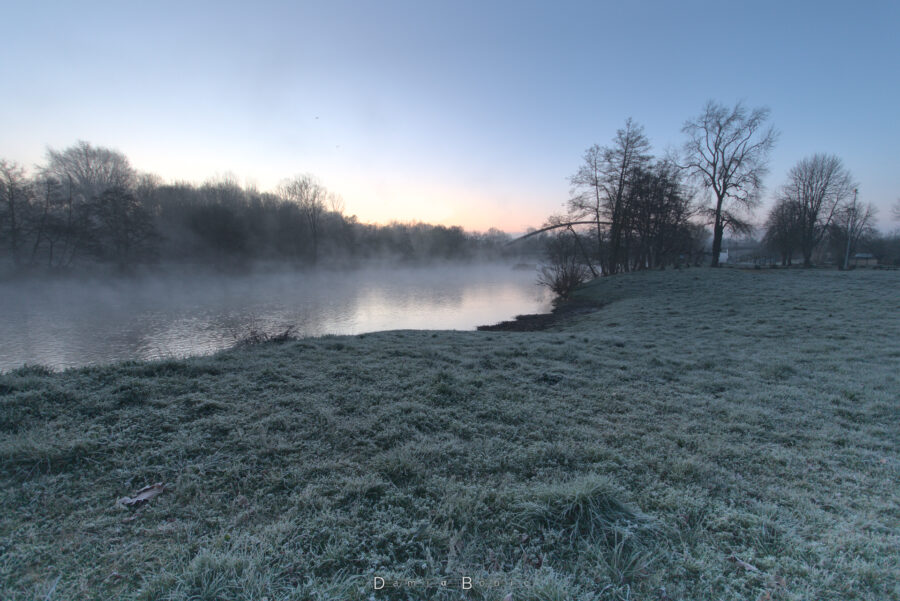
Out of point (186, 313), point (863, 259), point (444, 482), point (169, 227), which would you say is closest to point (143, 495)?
point (444, 482)

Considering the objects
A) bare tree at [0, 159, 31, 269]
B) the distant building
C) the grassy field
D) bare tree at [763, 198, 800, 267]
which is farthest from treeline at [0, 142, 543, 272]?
the distant building

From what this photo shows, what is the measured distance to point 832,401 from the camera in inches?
165

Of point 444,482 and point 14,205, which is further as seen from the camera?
point 14,205

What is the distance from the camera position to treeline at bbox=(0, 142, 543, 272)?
22.8 meters

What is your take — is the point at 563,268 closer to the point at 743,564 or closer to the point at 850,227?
the point at 743,564

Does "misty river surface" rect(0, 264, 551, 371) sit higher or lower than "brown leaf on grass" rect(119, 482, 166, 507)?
lower

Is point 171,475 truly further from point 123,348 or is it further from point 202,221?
→ point 202,221

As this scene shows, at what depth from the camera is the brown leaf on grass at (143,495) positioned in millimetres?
2086

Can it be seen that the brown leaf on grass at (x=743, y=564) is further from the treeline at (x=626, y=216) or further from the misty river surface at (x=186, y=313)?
the treeline at (x=626, y=216)

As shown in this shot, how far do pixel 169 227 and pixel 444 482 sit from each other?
40.7 metres

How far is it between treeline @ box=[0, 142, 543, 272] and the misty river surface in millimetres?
3185

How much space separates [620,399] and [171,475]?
170 inches

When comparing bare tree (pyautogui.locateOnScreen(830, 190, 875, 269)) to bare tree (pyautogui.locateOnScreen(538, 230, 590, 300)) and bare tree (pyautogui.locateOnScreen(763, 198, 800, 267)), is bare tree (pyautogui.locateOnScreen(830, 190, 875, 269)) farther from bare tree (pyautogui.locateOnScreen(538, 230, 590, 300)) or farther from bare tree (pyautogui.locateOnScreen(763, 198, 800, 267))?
bare tree (pyautogui.locateOnScreen(538, 230, 590, 300))

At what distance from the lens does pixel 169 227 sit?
32.6m
